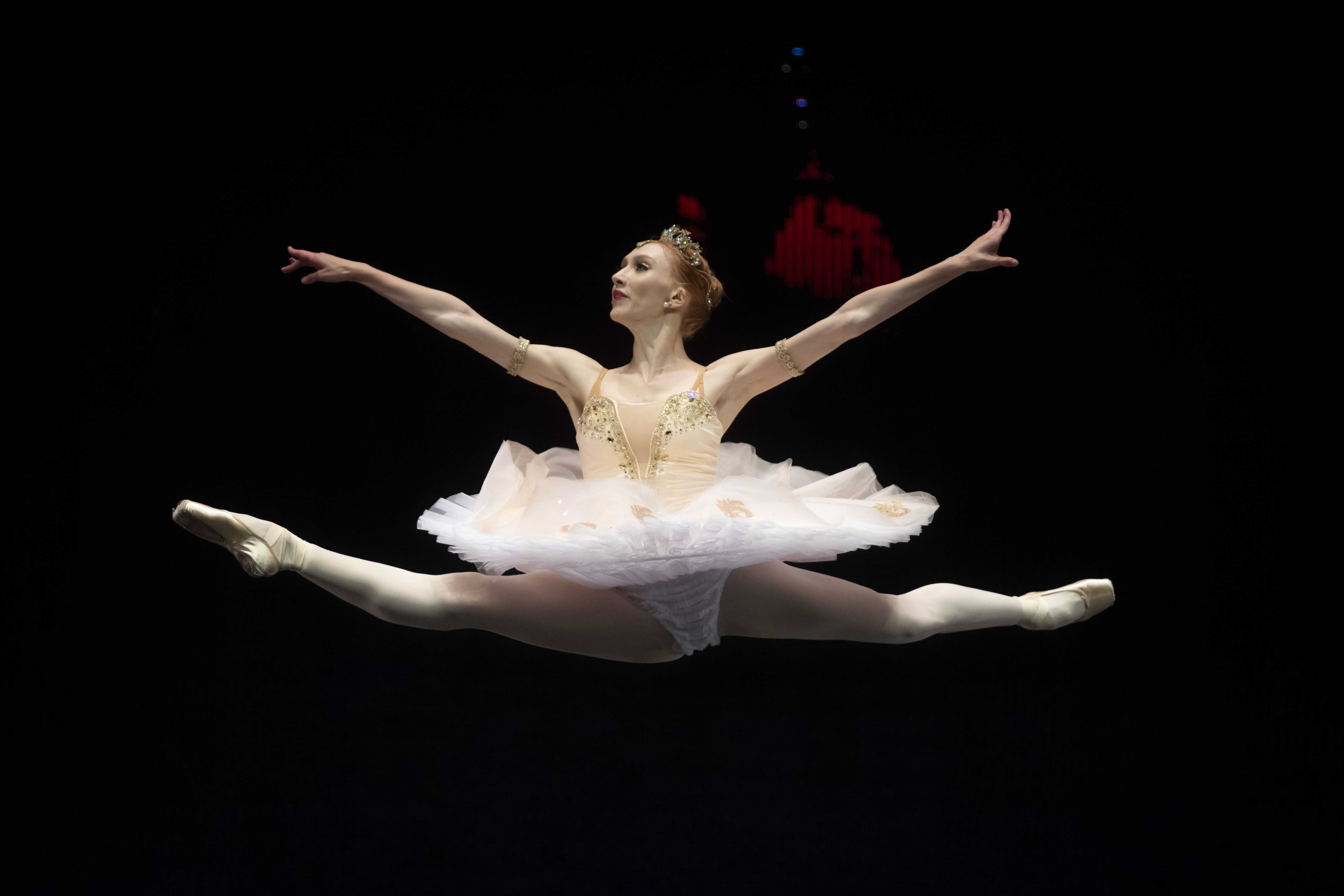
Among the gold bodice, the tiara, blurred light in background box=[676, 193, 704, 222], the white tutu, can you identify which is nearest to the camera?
the white tutu

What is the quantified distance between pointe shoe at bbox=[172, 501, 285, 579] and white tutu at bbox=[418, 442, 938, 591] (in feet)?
0.96

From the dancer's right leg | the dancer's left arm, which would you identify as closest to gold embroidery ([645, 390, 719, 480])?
the dancer's left arm

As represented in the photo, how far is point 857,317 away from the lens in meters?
2.76

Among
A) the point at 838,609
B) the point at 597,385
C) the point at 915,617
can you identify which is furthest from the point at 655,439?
the point at 915,617

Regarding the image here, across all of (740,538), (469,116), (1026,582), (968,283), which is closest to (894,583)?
(1026,582)

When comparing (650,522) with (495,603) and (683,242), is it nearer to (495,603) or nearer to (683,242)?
(495,603)

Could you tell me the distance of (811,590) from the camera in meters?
2.59

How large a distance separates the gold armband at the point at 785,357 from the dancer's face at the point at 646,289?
0.88 feet

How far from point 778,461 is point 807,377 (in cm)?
29

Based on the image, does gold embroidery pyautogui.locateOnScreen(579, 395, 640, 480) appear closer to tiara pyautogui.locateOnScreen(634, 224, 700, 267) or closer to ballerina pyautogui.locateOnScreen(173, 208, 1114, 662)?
ballerina pyautogui.locateOnScreen(173, 208, 1114, 662)

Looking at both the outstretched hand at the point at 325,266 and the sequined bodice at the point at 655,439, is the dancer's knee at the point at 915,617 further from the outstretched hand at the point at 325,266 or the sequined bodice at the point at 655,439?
the outstretched hand at the point at 325,266

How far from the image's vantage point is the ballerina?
239cm

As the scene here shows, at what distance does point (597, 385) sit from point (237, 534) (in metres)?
0.83

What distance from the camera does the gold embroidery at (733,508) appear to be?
245cm
